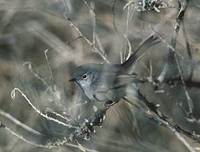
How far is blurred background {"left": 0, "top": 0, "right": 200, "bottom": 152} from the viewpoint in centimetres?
339

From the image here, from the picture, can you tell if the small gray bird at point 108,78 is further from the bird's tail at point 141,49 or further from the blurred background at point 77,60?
the blurred background at point 77,60

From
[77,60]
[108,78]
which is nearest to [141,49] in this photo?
[108,78]

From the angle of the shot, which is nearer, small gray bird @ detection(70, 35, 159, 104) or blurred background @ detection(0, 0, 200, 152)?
small gray bird @ detection(70, 35, 159, 104)

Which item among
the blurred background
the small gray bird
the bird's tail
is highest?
the bird's tail

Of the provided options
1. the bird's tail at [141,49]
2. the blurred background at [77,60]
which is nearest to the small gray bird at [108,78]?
the bird's tail at [141,49]

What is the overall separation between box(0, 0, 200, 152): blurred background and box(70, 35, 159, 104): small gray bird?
0.12m

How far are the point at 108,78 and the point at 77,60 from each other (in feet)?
4.68

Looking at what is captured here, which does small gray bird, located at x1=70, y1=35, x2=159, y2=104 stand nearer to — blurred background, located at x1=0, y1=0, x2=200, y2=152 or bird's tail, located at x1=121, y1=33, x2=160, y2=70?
bird's tail, located at x1=121, y1=33, x2=160, y2=70

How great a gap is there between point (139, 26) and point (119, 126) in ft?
5.31

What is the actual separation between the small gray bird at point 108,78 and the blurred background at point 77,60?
0.40 feet

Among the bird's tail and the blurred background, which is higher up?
the bird's tail

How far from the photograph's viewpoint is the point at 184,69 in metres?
2.78

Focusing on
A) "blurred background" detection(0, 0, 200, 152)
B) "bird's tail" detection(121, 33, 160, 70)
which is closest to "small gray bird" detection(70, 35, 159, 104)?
"bird's tail" detection(121, 33, 160, 70)

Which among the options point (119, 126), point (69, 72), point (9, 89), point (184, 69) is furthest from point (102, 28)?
point (184, 69)
